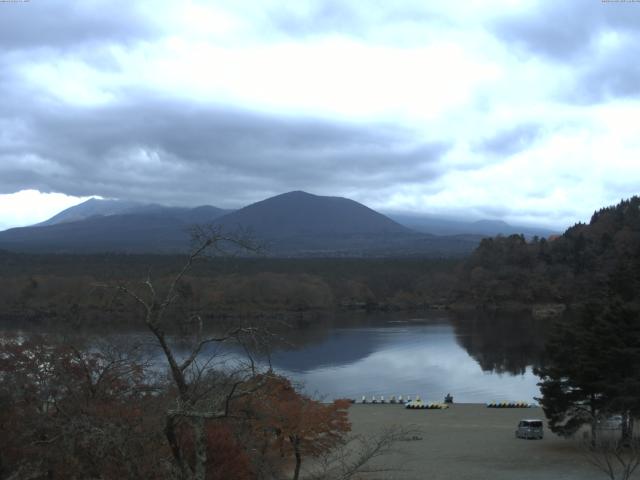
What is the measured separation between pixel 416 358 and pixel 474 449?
19155 millimetres

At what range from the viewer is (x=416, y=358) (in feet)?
114

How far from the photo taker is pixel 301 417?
37.0 ft

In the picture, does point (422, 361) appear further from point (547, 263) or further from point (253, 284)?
point (547, 263)

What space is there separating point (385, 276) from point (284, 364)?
41.6 meters

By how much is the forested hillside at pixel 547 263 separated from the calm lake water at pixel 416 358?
13.1m

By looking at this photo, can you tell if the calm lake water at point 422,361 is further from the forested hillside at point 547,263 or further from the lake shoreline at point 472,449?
the forested hillside at point 547,263

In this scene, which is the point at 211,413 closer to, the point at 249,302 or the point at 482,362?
the point at 482,362

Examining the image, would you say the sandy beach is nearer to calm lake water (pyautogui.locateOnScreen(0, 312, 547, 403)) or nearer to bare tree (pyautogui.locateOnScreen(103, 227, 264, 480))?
calm lake water (pyautogui.locateOnScreen(0, 312, 547, 403))

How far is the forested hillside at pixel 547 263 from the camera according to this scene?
62.9m

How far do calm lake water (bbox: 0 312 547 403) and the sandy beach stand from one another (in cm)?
355

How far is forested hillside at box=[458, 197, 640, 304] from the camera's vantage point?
62938 mm

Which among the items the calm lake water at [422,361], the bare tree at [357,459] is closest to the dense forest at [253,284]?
the calm lake water at [422,361]

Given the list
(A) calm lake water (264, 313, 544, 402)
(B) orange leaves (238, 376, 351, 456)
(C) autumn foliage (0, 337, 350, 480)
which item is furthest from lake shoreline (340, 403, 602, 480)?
(A) calm lake water (264, 313, 544, 402)

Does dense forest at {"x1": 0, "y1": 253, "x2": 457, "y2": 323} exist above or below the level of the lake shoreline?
above
